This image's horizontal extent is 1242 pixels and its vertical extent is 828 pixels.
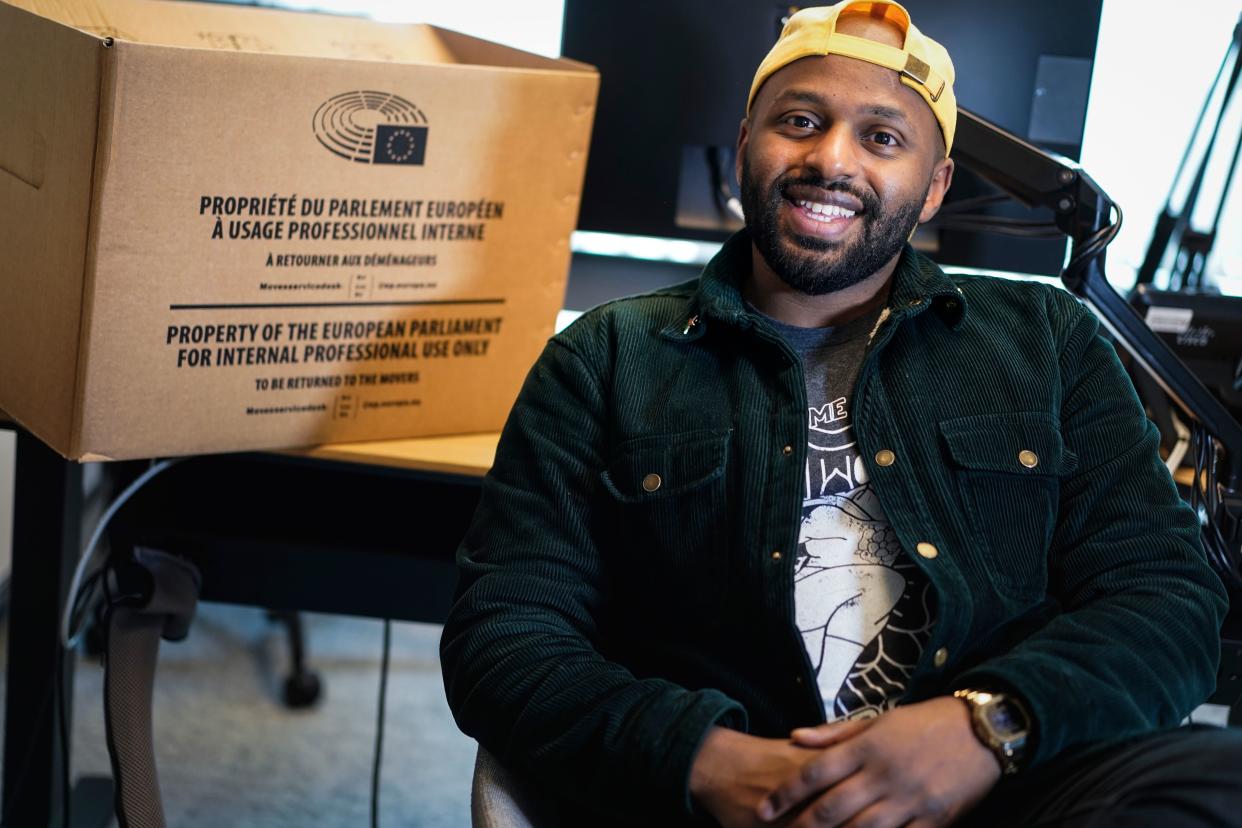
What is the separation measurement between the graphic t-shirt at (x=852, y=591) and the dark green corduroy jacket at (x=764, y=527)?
2 centimetres

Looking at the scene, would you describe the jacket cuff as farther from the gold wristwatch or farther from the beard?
the beard

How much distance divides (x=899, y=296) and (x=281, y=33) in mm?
904

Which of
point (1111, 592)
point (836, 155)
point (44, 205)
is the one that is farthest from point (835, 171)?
point (44, 205)

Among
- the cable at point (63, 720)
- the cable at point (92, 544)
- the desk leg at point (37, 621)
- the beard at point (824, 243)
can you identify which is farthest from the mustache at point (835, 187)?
the cable at point (63, 720)

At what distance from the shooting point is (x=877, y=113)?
4.35ft

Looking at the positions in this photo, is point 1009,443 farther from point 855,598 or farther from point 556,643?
point 556,643

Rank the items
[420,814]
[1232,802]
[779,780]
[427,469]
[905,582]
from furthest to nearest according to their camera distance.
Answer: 1. [420,814]
2. [427,469]
3. [905,582]
4. [779,780]
5. [1232,802]

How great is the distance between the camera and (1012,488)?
1283mm

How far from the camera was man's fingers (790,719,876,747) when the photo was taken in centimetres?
114

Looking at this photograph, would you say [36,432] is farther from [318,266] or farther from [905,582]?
[905,582]

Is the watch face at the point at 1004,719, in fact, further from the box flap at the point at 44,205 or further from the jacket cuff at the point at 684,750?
the box flap at the point at 44,205

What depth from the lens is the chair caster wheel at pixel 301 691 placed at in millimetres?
2572

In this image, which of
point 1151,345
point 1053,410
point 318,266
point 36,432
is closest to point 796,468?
point 1053,410

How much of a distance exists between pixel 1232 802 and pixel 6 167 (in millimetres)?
1334
